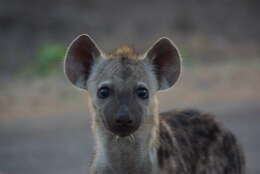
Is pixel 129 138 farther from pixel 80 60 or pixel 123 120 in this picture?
pixel 80 60

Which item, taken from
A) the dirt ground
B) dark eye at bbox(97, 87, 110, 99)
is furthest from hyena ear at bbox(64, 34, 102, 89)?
the dirt ground

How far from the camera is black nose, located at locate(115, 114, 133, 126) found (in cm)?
452

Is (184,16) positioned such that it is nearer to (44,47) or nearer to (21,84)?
(44,47)

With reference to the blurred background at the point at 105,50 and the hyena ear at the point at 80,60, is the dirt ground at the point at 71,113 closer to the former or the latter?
the blurred background at the point at 105,50

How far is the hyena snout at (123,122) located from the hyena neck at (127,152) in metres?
0.19

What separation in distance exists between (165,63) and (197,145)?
0.64 metres

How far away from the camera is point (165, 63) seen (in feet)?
17.1

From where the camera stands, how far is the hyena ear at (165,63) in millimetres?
5164

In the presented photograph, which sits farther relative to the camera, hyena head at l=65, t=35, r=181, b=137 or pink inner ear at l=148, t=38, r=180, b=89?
pink inner ear at l=148, t=38, r=180, b=89

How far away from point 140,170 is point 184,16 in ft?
36.6

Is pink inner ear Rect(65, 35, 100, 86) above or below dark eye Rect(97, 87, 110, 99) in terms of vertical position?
above

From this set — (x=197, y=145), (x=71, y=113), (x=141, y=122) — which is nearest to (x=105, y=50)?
(x=71, y=113)

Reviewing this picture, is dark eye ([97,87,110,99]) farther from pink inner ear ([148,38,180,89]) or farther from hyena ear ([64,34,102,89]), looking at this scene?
pink inner ear ([148,38,180,89])

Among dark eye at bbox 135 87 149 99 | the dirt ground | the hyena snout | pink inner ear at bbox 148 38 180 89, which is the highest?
pink inner ear at bbox 148 38 180 89
